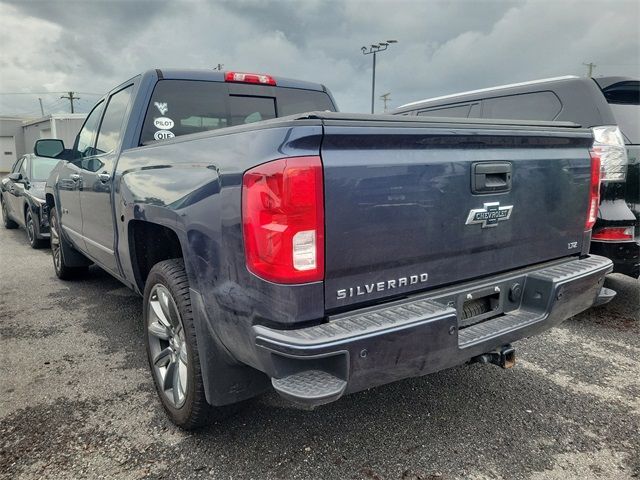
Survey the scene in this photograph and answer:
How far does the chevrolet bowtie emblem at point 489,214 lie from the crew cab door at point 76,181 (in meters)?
3.24

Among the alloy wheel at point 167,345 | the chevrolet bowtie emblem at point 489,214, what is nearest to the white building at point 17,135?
the alloy wheel at point 167,345

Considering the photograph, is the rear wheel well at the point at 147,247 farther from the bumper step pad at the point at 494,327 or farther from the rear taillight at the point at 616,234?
the rear taillight at the point at 616,234

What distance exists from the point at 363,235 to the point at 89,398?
6.95 feet

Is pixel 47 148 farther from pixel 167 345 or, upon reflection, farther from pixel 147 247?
pixel 167 345

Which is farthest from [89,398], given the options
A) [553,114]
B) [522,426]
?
[553,114]

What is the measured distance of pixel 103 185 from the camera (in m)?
3.37

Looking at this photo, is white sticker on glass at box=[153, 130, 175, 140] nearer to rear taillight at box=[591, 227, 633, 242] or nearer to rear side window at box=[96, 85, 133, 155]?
rear side window at box=[96, 85, 133, 155]

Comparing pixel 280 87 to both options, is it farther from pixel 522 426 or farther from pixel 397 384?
pixel 522 426

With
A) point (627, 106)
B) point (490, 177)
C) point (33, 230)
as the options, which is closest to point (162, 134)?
point (490, 177)

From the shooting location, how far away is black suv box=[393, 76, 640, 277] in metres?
3.91

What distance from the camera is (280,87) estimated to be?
3855 mm

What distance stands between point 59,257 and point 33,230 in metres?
2.68

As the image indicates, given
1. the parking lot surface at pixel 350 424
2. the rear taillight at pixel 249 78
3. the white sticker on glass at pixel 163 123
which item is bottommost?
the parking lot surface at pixel 350 424

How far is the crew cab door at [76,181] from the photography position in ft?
13.6
